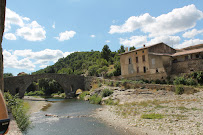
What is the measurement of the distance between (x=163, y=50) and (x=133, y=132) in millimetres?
30804

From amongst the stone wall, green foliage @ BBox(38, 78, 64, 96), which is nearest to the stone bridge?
green foliage @ BBox(38, 78, 64, 96)

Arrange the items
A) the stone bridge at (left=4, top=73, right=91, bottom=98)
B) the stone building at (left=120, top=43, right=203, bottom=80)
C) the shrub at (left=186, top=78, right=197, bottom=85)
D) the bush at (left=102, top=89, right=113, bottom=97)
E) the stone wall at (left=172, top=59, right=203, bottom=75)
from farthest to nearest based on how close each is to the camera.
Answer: the stone bridge at (left=4, top=73, right=91, bottom=98) → the stone building at (left=120, top=43, right=203, bottom=80) → the bush at (left=102, top=89, right=113, bottom=97) → the stone wall at (left=172, top=59, right=203, bottom=75) → the shrub at (left=186, top=78, right=197, bottom=85)

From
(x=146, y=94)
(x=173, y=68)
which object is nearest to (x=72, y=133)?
(x=146, y=94)

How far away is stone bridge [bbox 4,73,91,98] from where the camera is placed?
44.1 m

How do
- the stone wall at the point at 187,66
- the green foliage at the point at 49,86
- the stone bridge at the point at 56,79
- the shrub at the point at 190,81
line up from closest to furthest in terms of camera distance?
the shrub at the point at 190,81
the stone wall at the point at 187,66
the stone bridge at the point at 56,79
the green foliage at the point at 49,86

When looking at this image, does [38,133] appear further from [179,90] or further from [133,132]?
[179,90]

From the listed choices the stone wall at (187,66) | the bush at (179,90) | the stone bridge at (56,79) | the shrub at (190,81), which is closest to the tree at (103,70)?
the stone bridge at (56,79)

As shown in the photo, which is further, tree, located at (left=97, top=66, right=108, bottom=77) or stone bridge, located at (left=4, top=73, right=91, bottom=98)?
tree, located at (left=97, top=66, right=108, bottom=77)

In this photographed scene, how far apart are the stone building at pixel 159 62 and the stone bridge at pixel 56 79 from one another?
15231mm

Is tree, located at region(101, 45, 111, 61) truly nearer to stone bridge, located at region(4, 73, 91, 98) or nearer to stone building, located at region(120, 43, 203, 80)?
stone bridge, located at region(4, 73, 91, 98)

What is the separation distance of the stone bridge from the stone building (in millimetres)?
15231

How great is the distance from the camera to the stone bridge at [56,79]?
145 feet

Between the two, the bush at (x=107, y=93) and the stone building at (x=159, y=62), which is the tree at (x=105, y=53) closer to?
the stone building at (x=159, y=62)

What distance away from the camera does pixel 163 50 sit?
122 feet
